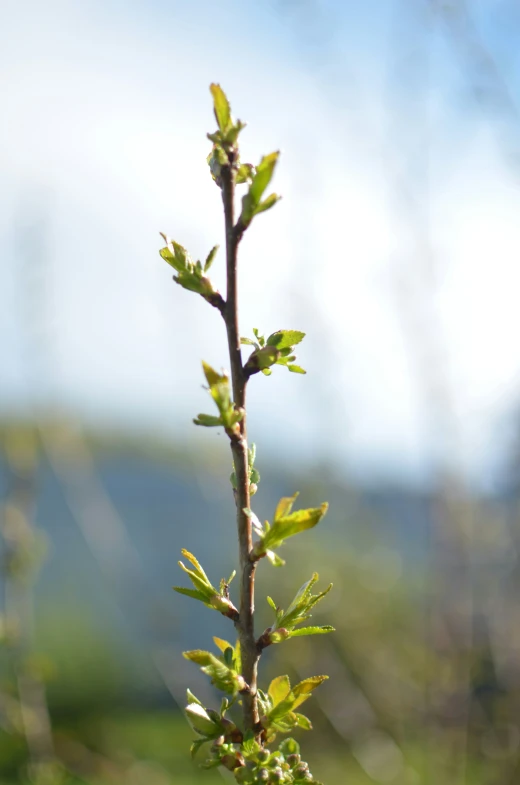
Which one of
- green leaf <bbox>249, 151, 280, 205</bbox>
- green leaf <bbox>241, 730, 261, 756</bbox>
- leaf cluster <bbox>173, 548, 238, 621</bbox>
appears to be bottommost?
green leaf <bbox>241, 730, 261, 756</bbox>

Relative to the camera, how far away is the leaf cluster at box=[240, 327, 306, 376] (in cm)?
62

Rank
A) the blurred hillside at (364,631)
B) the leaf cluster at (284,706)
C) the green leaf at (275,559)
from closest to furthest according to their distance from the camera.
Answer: the green leaf at (275,559) < the leaf cluster at (284,706) < the blurred hillside at (364,631)

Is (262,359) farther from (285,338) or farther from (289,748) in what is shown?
(289,748)

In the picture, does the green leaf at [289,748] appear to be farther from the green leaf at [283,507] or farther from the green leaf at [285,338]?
the green leaf at [285,338]

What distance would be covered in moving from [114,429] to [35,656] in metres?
7.04

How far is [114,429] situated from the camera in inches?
365

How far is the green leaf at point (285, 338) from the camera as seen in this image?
65 cm

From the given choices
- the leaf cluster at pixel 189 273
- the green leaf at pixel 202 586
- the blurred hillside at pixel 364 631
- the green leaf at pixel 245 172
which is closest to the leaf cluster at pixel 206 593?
the green leaf at pixel 202 586

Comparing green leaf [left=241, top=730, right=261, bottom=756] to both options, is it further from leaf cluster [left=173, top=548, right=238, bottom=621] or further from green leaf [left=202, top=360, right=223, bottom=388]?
green leaf [left=202, top=360, right=223, bottom=388]

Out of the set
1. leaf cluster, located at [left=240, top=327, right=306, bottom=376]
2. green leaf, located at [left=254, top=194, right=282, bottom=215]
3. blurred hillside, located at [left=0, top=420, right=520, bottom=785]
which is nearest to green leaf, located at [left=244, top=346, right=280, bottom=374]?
leaf cluster, located at [left=240, top=327, right=306, bottom=376]

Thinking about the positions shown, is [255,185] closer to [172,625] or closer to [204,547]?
[172,625]

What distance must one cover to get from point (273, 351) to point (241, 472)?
0.11 metres

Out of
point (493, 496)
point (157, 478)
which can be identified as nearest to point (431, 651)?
point (493, 496)

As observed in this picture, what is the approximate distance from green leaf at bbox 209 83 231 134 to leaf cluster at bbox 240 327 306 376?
0.60 ft
